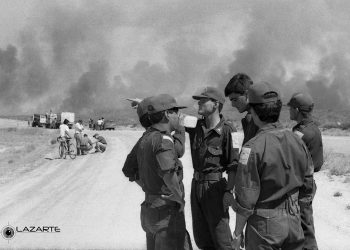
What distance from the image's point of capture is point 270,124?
346 cm

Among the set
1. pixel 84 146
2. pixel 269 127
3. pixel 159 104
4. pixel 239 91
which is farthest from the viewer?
pixel 84 146

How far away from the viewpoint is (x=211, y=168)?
4.77 m

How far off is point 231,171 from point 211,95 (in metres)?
0.75

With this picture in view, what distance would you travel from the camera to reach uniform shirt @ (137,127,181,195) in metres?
3.96

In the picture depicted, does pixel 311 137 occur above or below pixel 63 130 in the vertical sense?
above

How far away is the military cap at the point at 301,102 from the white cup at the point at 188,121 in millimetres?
1066

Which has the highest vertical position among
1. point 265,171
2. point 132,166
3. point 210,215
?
point 265,171

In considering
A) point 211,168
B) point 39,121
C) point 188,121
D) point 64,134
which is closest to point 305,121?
point 211,168

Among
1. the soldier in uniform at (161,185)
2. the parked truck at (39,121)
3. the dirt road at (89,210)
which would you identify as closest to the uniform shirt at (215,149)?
the soldier in uniform at (161,185)

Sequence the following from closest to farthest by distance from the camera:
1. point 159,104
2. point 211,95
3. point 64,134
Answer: point 159,104, point 211,95, point 64,134

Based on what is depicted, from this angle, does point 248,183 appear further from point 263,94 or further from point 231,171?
point 231,171

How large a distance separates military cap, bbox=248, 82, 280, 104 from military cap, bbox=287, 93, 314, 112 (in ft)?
5.64

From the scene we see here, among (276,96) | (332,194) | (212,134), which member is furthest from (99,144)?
(276,96)

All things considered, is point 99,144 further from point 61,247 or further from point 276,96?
point 276,96
